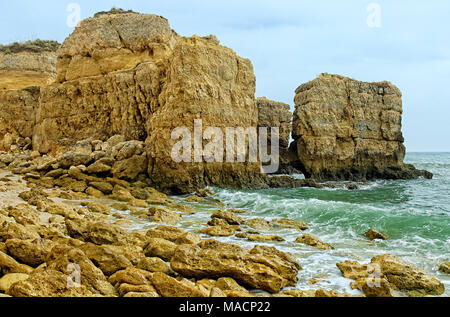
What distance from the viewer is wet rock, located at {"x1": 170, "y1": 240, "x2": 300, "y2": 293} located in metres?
4.50

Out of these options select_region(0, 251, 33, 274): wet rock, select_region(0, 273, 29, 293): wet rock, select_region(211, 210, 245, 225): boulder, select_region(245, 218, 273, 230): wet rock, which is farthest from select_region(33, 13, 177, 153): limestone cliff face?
select_region(0, 273, 29, 293): wet rock

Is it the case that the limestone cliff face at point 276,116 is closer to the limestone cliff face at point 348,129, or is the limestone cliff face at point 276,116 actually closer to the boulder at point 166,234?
the limestone cliff face at point 348,129

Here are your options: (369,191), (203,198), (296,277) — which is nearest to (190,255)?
(296,277)

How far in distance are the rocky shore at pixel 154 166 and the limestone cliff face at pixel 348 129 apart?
0.35 ft

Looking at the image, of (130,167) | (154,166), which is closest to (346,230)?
(154,166)

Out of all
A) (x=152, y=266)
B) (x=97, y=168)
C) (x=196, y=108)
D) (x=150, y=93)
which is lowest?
(x=152, y=266)

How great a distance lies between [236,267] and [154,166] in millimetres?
11918

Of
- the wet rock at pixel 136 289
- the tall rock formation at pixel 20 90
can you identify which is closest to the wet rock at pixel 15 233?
the wet rock at pixel 136 289

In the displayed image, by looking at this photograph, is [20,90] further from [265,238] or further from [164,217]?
[265,238]

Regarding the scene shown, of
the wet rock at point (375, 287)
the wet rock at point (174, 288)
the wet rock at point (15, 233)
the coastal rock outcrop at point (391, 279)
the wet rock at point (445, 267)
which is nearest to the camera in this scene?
the wet rock at point (174, 288)

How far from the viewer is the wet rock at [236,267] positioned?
14.8 ft

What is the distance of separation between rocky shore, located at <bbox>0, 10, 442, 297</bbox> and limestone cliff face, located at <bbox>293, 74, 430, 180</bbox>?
0.35 ft

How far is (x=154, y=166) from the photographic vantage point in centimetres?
1578

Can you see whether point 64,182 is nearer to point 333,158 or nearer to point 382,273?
point 382,273
